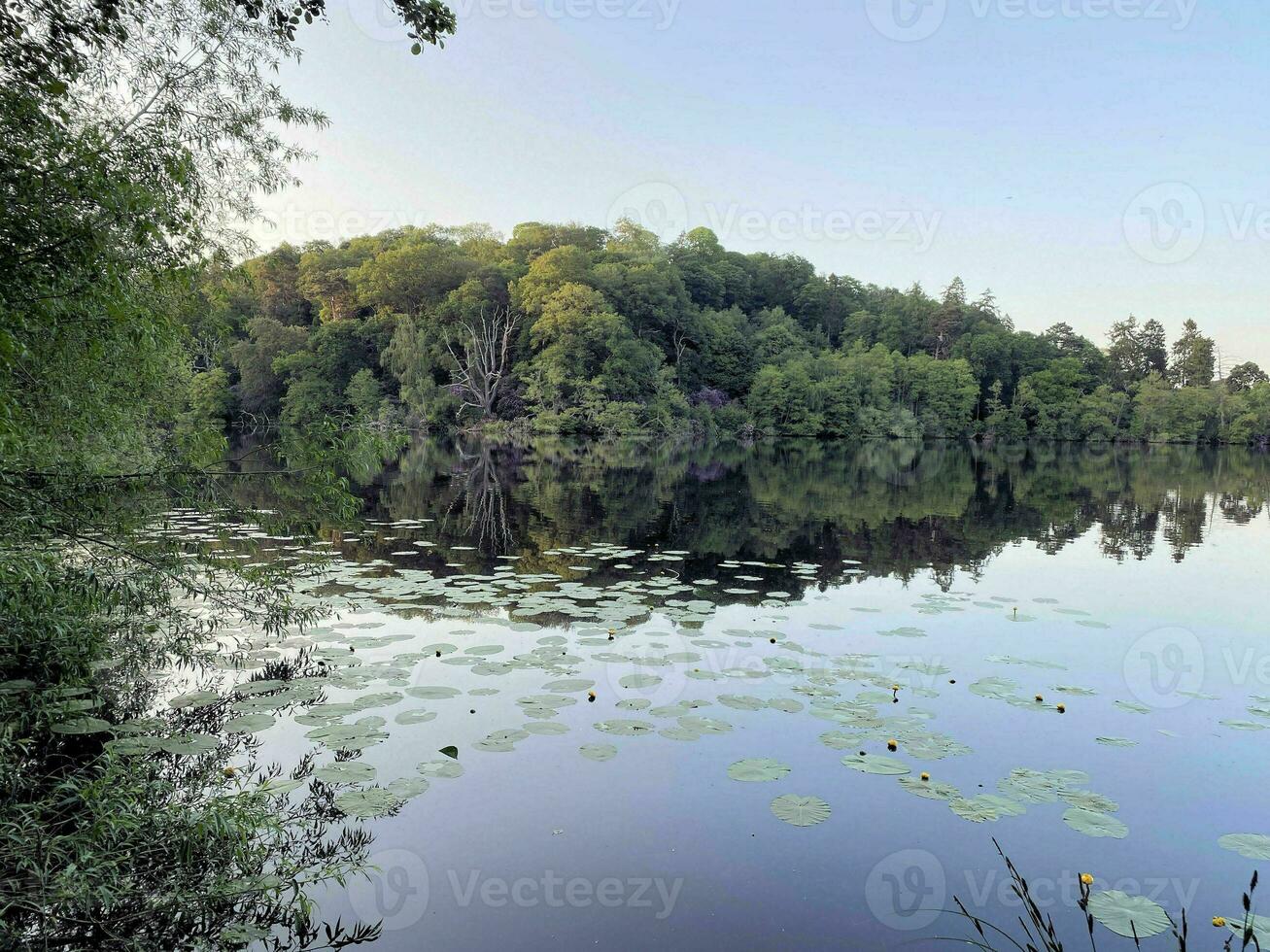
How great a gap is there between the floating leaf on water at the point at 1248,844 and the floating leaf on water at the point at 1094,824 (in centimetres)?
50

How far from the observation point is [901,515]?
57.6ft

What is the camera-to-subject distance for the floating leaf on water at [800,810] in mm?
4391

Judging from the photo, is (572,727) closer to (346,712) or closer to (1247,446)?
(346,712)

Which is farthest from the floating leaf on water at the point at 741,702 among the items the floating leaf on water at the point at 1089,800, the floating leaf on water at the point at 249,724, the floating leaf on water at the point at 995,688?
the floating leaf on water at the point at 249,724

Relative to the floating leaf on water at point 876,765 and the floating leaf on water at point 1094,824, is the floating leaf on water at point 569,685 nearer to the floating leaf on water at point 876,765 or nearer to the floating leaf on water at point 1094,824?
the floating leaf on water at point 876,765

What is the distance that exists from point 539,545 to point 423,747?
7.59 meters

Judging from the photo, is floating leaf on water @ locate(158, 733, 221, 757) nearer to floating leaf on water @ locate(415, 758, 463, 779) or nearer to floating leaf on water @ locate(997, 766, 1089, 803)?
floating leaf on water @ locate(415, 758, 463, 779)

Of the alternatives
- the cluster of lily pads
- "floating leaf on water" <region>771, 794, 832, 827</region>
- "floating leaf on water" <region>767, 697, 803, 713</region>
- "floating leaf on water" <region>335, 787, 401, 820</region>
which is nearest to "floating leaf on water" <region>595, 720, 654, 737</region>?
the cluster of lily pads

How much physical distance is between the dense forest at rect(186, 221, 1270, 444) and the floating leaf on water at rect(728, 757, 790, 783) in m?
39.4

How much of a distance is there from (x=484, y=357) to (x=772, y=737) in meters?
49.5

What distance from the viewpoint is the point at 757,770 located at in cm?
A: 492

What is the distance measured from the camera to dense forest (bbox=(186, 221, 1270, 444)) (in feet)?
166

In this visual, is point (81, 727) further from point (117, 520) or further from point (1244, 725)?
point (1244, 725)

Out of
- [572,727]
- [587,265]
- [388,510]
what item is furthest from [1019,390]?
[572,727]
